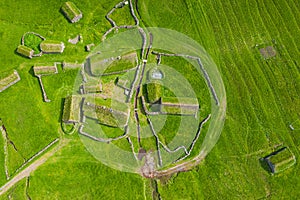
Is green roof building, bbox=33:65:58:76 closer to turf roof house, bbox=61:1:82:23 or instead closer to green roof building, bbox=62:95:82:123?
green roof building, bbox=62:95:82:123

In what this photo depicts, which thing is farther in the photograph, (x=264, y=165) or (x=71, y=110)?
(x=264, y=165)

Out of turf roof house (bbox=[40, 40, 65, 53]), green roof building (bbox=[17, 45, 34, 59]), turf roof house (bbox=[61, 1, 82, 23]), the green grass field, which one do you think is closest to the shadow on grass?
the green grass field

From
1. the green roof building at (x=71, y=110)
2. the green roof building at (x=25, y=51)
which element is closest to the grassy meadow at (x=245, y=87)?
the green roof building at (x=71, y=110)

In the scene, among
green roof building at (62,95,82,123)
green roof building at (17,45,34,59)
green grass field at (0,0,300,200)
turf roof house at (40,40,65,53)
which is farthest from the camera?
turf roof house at (40,40,65,53)

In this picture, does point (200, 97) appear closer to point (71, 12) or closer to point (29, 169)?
point (71, 12)

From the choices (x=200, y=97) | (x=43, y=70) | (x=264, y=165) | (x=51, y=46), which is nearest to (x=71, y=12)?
(x=51, y=46)

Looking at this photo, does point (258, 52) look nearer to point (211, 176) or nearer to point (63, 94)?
point (211, 176)
